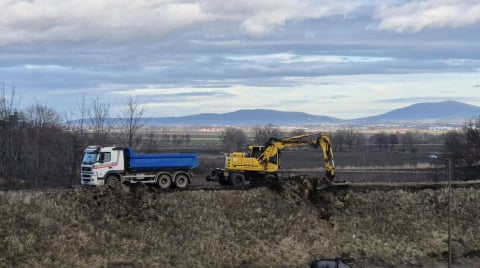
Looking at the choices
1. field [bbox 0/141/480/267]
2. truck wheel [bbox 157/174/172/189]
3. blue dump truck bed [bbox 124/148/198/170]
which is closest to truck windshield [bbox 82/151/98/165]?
blue dump truck bed [bbox 124/148/198/170]

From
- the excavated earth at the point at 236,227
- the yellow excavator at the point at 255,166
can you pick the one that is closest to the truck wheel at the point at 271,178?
the yellow excavator at the point at 255,166

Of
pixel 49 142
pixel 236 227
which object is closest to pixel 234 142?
pixel 49 142

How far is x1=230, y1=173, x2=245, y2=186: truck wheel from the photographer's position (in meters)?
41.6

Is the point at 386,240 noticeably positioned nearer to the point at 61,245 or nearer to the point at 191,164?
the point at 191,164

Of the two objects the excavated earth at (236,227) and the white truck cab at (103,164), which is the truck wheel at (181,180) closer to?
the excavated earth at (236,227)

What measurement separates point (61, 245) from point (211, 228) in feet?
27.4

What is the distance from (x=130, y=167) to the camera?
1512 inches

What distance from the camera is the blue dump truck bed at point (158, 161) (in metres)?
38.3

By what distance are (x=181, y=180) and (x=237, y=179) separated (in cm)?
404

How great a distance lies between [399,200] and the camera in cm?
4084

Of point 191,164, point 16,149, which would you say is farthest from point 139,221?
point 16,149

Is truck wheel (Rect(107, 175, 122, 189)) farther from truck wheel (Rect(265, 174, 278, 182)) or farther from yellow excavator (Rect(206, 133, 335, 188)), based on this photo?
truck wheel (Rect(265, 174, 278, 182))

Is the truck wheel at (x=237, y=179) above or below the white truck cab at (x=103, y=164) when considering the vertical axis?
below

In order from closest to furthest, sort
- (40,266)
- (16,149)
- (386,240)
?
1. (40,266)
2. (386,240)
3. (16,149)
